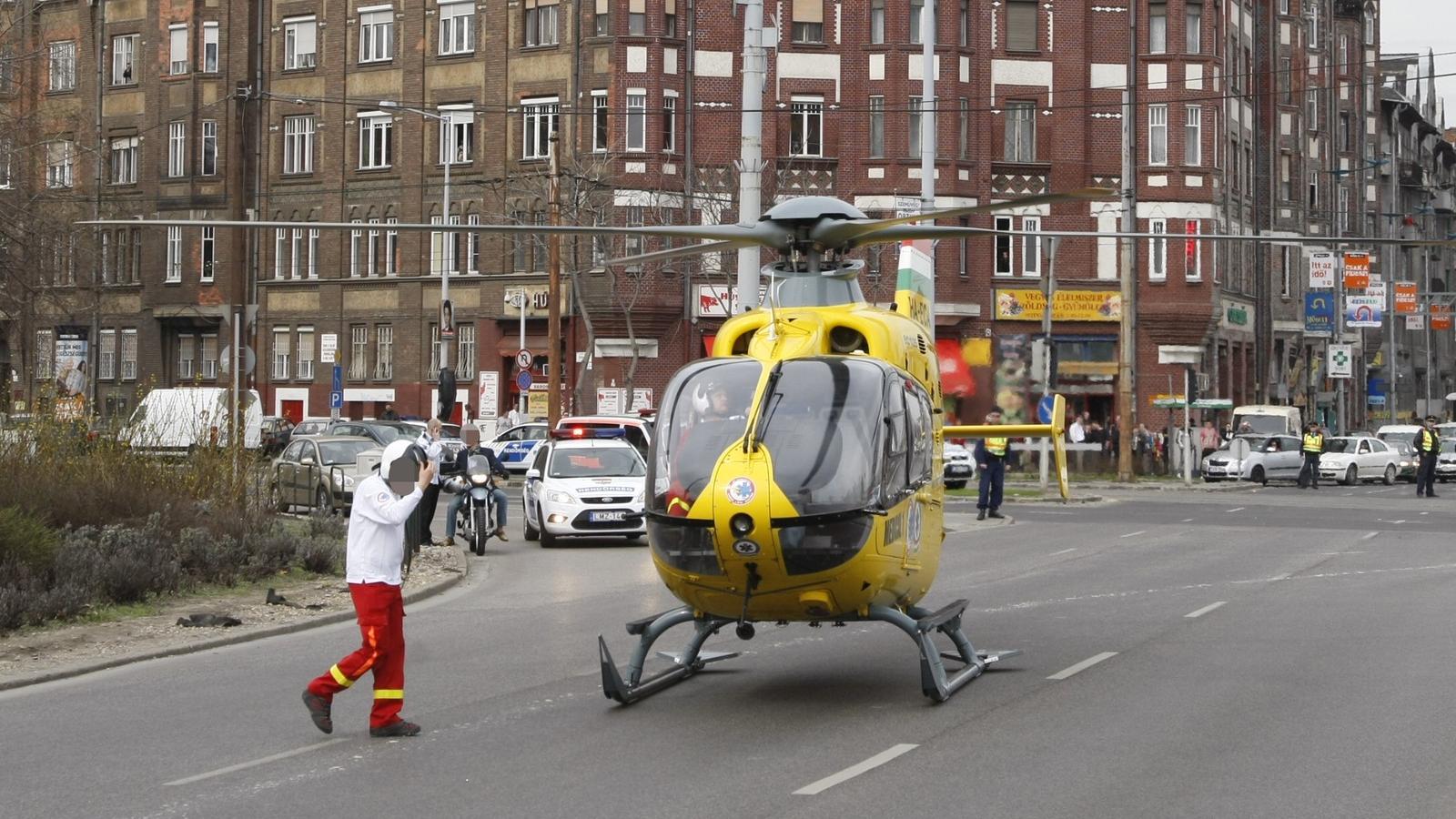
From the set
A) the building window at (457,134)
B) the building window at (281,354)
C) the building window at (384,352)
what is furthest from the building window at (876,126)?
the building window at (281,354)

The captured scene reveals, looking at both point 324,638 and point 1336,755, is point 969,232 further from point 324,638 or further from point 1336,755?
point 324,638

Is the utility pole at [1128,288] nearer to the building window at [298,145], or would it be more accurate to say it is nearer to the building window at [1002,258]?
the building window at [1002,258]

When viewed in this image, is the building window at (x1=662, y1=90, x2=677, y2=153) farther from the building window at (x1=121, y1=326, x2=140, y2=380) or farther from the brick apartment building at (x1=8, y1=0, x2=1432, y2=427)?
the building window at (x1=121, y1=326, x2=140, y2=380)

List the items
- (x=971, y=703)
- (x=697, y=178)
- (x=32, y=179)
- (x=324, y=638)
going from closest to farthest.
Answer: (x=971, y=703) < (x=324, y=638) < (x=32, y=179) < (x=697, y=178)

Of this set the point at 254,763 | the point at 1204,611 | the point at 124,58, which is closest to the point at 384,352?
the point at 124,58

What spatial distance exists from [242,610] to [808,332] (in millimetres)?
7312

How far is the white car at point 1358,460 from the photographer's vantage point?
56.0m

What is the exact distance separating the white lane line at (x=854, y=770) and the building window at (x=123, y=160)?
59244 mm

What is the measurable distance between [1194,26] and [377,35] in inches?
1007

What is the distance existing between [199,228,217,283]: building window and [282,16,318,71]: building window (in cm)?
635

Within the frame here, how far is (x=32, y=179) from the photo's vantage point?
2839 centimetres

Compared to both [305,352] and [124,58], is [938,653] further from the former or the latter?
[124,58]

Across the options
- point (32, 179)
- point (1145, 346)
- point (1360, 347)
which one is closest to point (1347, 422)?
point (1360, 347)

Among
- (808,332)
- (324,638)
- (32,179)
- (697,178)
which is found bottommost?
(324,638)
